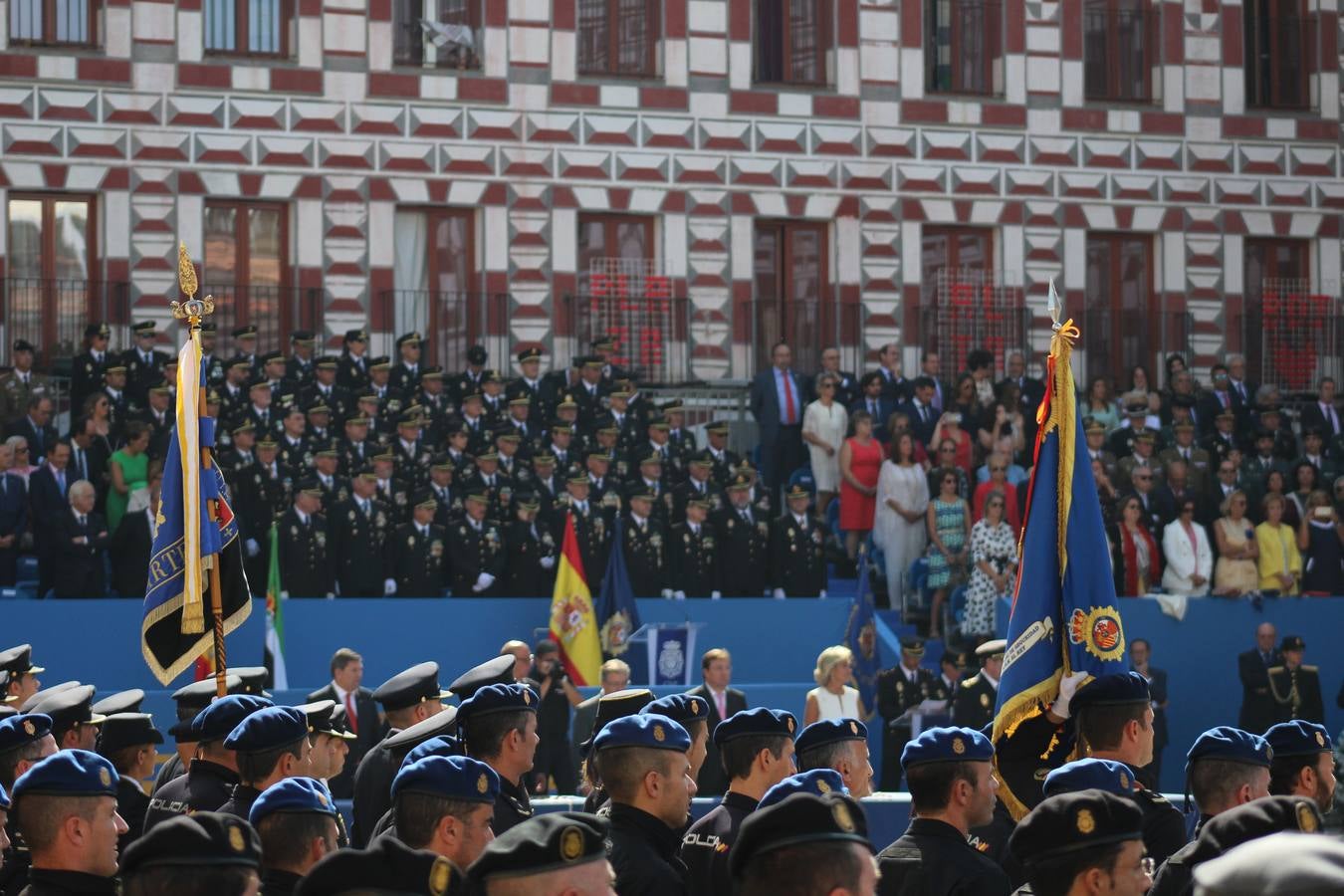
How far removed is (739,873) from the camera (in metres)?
5.52

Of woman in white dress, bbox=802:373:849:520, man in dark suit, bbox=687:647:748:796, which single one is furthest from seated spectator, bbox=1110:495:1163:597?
man in dark suit, bbox=687:647:748:796

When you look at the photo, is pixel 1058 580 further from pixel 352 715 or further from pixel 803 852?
pixel 352 715

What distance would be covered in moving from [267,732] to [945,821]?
259 cm

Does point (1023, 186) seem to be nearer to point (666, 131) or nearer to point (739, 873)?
point (666, 131)

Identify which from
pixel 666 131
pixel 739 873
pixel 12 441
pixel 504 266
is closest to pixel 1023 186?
pixel 666 131

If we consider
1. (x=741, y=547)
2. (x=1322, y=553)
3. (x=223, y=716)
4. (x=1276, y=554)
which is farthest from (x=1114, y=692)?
(x=1322, y=553)

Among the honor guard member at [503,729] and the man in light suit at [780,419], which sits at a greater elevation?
the man in light suit at [780,419]

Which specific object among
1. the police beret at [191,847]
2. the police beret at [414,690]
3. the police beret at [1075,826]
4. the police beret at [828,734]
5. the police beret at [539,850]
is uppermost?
the police beret at [539,850]

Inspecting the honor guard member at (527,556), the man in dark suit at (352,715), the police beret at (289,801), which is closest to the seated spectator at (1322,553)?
the honor guard member at (527,556)

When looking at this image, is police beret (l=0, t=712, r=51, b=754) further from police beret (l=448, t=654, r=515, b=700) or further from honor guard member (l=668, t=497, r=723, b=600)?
honor guard member (l=668, t=497, r=723, b=600)

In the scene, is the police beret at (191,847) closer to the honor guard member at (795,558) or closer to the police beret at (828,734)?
Answer: the police beret at (828,734)

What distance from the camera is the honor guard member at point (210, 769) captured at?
8953mm

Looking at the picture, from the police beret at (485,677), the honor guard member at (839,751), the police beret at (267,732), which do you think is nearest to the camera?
the police beret at (267,732)

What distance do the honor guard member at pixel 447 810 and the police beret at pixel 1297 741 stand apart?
330 cm
